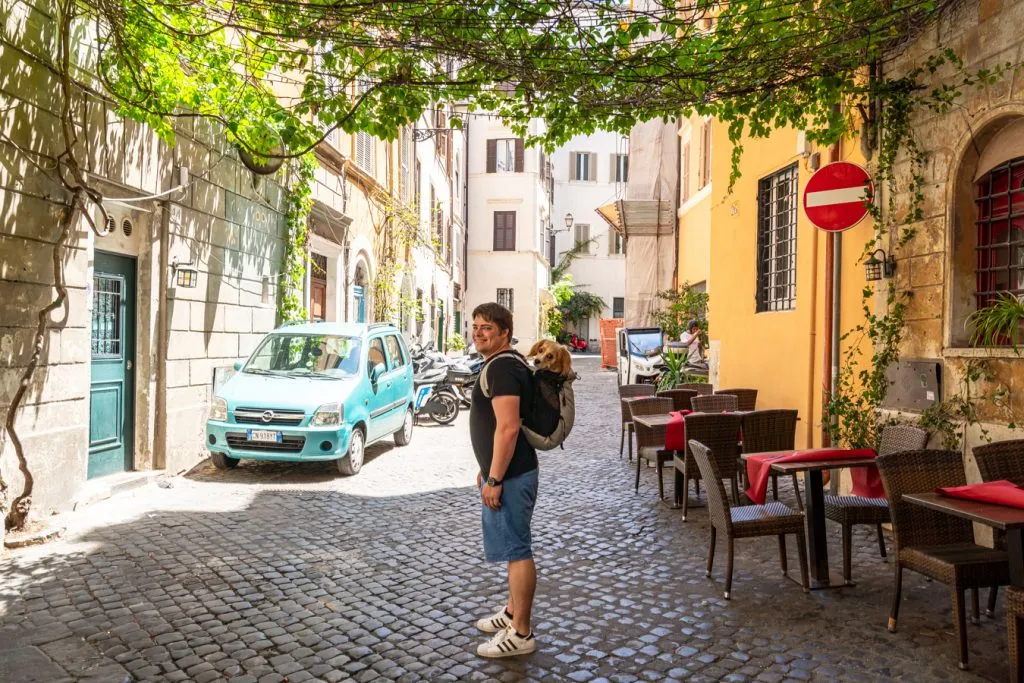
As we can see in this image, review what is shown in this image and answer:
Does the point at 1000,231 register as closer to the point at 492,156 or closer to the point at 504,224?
the point at 504,224

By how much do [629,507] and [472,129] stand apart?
29476mm

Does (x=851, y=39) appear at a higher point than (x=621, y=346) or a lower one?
higher

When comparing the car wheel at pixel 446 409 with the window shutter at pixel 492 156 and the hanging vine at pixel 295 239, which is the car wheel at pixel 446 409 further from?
the window shutter at pixel 492 156

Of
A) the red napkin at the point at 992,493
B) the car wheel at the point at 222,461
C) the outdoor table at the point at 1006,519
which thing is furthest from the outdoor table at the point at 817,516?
the car wheel at the point at 222,461

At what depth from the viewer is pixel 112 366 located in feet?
26.7

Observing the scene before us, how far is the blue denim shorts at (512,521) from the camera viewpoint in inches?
156

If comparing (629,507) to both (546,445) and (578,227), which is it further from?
(578,227)

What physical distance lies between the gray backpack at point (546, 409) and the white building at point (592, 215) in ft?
135

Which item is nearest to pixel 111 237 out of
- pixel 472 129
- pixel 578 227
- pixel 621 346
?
pixel 621 346

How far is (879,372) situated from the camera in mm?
6832

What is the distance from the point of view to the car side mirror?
9.77 meters

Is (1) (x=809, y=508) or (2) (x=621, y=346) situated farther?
(2) (x=621, y=346)

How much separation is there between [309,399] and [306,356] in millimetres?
1102

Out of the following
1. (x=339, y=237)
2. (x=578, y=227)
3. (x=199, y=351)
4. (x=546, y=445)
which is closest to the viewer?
(x=546, y=445)
